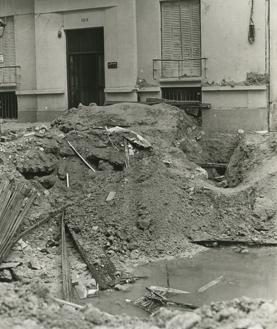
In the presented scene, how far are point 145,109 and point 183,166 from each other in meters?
2.84

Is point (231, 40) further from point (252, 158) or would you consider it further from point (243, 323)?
point (243, 323)

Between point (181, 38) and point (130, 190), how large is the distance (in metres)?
6.35

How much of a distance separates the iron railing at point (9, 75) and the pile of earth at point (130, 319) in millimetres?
13573

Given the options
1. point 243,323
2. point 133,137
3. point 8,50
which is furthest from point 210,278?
point 8,50

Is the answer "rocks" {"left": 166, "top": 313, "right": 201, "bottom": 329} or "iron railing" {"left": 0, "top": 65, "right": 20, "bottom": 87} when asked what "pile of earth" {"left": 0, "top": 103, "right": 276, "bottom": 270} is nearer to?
"rocks" {"left": 166, "top": 313, "right": 201, "bottom": 329}

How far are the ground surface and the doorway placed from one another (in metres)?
3.37

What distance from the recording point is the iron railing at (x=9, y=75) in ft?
67.1

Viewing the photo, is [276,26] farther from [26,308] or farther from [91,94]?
[26,308]

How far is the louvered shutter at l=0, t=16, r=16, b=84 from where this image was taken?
2055cm

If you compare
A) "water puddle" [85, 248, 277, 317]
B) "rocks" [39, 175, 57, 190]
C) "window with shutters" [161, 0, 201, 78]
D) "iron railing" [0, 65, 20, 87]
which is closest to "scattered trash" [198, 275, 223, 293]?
"water puddle" [85, 248, 277, 317]

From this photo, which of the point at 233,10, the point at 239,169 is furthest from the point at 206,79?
the point at 239,169

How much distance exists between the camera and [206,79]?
56.3 feet

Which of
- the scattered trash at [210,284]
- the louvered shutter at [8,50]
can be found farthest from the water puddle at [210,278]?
the louvered shutter at [8,50]

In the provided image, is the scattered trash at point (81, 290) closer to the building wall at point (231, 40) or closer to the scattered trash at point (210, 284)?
the scattered trash at point (210, 284)
